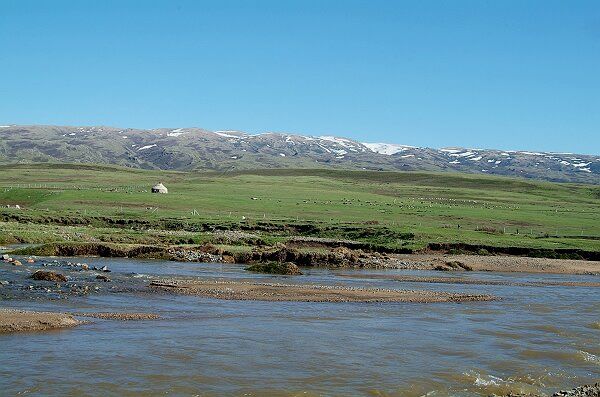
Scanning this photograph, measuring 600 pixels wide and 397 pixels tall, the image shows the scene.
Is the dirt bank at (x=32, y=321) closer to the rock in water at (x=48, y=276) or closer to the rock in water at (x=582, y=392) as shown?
the rock in water at (x=48, y=276)

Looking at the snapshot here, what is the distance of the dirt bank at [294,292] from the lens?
37.7 metres

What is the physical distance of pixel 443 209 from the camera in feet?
378

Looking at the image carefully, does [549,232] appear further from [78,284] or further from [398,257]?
[78,284]

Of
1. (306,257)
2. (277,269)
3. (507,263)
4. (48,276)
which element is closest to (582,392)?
(48,276)

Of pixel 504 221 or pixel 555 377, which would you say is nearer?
pixel 555 377

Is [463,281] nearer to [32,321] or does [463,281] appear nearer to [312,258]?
[312,258]

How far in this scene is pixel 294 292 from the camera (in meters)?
39.8

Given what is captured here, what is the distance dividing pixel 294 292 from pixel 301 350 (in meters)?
14.8

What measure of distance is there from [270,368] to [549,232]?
73.7 m

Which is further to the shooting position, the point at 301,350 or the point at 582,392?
the point at 301,350

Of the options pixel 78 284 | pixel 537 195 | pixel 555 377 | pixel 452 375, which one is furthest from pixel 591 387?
pixel 537 195

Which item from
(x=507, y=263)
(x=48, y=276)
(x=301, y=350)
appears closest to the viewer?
(x=301, y=350)

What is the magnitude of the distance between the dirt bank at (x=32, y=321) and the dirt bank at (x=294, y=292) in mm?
10570

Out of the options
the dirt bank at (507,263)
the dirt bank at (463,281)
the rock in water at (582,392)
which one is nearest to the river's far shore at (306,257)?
the dirt bank at (507,263)
